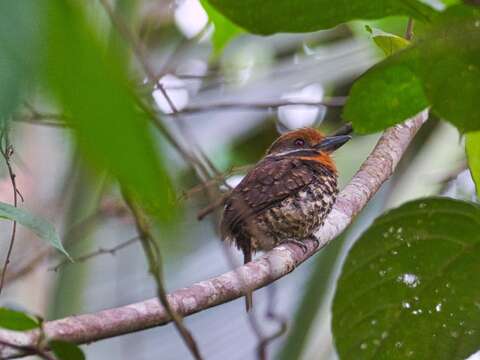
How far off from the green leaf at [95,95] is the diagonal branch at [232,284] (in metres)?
0.60

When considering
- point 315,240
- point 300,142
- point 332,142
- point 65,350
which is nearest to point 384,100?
point 65,350

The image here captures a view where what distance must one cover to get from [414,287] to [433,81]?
56cm

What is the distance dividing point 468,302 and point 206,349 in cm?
128

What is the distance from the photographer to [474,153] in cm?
136

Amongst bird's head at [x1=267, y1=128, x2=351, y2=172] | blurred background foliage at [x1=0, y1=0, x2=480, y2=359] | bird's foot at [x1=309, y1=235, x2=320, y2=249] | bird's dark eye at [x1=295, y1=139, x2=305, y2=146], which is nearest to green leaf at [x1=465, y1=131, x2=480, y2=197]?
blurred background foliage at [x1=0, y1=0, x2=480, y2=359]

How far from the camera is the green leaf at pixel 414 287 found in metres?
1.36

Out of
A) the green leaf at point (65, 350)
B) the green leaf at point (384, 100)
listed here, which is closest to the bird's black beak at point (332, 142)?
the green leaf at point (384, 100)

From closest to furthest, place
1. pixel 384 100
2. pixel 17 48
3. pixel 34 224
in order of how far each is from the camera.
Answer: pixel 17 48 < pixel 384 100 < pixel 34 224

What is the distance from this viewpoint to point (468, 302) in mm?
1359

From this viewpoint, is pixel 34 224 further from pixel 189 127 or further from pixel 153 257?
pixel 189 127

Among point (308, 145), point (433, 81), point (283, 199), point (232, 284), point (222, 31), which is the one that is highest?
point (433, 81)

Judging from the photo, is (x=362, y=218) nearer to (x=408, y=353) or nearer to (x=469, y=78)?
(x=408, y=353)

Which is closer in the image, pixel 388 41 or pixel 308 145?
pixel 388 41

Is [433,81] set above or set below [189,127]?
above
